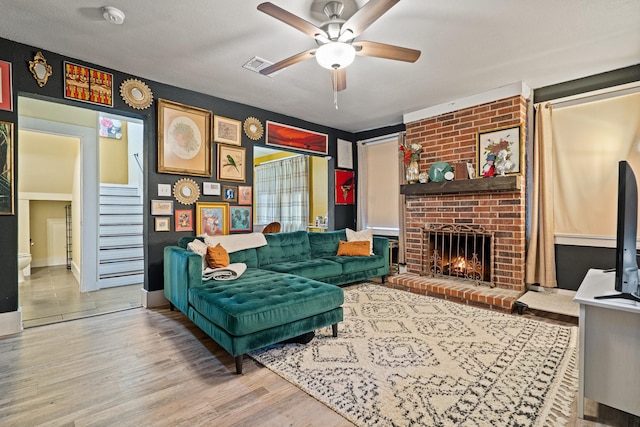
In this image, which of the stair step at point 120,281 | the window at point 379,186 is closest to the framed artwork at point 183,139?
the stair step at point 120,281

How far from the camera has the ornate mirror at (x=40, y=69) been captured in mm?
2812

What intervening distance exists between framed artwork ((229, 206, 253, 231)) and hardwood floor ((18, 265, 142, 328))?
57.7 inches

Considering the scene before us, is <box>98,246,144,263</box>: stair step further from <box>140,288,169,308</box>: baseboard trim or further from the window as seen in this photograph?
the window

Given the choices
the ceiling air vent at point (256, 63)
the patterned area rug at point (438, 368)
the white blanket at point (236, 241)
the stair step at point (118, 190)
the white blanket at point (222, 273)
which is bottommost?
the patterned area rug at point (438, 368)

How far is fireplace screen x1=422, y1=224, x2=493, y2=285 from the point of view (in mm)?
3975

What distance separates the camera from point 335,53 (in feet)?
7.02

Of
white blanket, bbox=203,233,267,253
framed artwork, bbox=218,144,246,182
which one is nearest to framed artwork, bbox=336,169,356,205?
framed artwork, bbox=218,144,246,182

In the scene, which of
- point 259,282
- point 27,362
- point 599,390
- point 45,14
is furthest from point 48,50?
point 599,390

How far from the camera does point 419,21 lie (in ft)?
7.86

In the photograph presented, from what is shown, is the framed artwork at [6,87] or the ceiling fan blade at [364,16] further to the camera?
the framed artwork at [6,87]

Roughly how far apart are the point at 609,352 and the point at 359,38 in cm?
275

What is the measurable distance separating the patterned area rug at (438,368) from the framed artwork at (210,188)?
2.32 meters

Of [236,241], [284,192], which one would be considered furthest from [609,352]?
[284,192]

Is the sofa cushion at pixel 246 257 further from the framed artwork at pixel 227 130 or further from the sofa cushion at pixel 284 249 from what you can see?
the framed artwork at pixel 227 130
